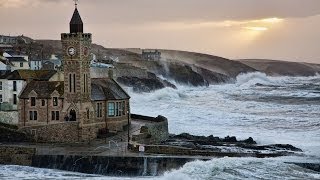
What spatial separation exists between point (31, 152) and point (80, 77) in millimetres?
6804

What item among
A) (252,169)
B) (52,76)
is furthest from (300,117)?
(252,169)

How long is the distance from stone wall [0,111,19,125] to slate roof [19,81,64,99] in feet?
5.51

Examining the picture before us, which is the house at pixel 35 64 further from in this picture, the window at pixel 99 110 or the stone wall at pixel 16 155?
the stone wall at pixel 16 155

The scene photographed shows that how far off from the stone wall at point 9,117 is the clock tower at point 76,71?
4993mm

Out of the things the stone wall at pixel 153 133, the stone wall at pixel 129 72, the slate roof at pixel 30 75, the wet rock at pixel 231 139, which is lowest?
the wet rock at pixel 231 139

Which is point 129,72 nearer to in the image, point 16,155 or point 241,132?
point 241,132

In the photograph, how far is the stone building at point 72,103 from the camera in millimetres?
42878

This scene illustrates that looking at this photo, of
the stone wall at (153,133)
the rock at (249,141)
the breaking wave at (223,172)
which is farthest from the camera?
the rock at (249,141)

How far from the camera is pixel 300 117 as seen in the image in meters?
61.2

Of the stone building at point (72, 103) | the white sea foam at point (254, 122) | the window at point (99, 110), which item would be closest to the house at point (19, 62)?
the white sea foam at point (254, 122)

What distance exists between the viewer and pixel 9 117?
46.7 m

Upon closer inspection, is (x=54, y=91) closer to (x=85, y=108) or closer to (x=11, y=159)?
(x=85, y=108)

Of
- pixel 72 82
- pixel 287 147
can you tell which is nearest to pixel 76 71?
pixel 72 82

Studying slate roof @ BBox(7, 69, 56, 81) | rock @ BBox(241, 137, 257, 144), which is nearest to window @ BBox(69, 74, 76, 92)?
slate roof @ BBox(7, 69, 56, 81)
